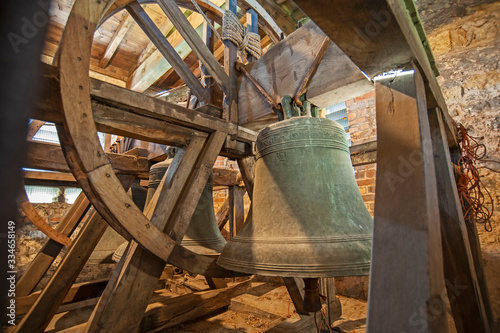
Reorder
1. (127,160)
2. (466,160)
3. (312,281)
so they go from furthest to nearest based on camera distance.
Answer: (127,160)
(466,160)
(312,281)

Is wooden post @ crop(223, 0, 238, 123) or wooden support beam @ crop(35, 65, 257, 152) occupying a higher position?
wooden post @ crop(223, 0, 238, 123)

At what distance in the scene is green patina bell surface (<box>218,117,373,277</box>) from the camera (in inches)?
33.8

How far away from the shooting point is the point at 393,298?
0.53 m

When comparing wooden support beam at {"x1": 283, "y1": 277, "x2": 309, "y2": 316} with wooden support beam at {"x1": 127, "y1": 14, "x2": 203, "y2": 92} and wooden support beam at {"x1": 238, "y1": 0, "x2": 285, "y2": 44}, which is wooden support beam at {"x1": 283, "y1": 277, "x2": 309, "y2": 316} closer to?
wooden support beam at {"x1": 238, "y1": 0, "x2": 285, "y2": 44}

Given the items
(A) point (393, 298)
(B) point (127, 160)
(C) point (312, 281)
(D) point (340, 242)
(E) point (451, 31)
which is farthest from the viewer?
(E) point (451, 31)

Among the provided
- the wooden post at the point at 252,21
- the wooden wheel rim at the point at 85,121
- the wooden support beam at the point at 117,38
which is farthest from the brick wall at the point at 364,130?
the wooden support beam at the point at 117,38

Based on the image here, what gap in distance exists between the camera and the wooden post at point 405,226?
50cm

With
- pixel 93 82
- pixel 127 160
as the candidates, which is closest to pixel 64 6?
pixel 127 160

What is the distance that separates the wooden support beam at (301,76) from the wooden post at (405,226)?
1.38 ft

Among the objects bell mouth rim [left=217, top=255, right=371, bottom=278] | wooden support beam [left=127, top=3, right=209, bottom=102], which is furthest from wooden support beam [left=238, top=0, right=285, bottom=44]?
bell mouth rim [left=217, top=255, right=371, bottom=278]

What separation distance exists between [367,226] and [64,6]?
13.7 feet

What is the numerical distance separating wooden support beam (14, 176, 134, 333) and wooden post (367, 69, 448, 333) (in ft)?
6.01

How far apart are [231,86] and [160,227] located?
2.91 feet

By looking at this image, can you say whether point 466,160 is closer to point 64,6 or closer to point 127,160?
point 127,160
